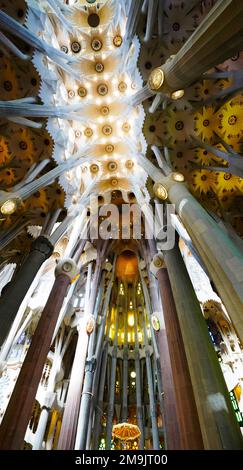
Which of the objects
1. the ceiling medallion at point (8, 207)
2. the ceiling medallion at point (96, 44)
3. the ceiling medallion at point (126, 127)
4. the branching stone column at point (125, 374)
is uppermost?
the ceiling medallion at point (96, 44)

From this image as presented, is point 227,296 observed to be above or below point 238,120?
below

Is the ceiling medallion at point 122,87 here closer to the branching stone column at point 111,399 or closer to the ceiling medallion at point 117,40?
the ceiling medallion at point 117,40

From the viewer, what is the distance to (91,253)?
62.1ft

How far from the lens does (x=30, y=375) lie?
24.7 ft

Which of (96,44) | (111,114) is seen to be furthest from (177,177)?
(96,44)

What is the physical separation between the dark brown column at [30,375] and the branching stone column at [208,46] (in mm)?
7579

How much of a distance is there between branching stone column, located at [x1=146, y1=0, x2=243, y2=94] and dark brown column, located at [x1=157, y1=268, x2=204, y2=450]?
6.41 m

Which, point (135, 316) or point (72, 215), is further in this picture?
point (135, 316)

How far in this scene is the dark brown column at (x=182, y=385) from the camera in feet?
18.0

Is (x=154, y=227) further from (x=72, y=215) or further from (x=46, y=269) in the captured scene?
(x=46, y=269)

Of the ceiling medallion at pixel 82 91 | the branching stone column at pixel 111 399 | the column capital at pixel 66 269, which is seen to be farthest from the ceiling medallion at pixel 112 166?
the branching stone column at pixel 111 399

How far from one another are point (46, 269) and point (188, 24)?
1481cm

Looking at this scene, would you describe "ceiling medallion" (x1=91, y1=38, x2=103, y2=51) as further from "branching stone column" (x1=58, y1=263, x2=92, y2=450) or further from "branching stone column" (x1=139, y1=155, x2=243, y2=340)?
"branching stone column" (x1=58, y1=263, x2=92, y2=450)
